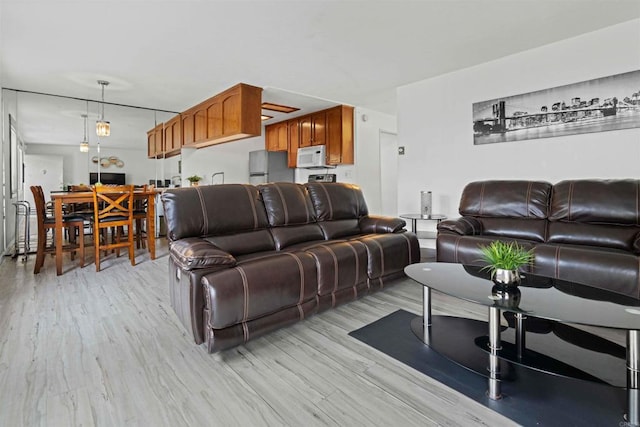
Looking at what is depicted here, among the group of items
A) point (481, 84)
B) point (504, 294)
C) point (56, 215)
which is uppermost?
point (481, 84)

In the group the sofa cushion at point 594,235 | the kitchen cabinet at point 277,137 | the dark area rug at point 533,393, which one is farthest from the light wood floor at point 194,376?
the kitchen cabinet at point 277,137

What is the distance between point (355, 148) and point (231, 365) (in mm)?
4483

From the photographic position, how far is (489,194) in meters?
3.24

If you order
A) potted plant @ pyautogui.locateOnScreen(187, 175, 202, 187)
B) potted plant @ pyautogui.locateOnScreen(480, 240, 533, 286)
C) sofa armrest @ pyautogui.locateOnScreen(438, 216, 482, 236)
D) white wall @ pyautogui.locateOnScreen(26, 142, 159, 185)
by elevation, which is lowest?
potted plant @ pyautogui.locateOnScreen(480, 240, 533, 286)

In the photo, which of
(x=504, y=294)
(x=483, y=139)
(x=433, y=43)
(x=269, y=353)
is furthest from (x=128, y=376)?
(x=483, y=139)

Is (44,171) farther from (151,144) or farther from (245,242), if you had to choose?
(245,242)

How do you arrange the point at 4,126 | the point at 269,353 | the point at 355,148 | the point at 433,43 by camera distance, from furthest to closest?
the point at 355,148
the point at 4,126
the point at 433,43
the point at 269,353

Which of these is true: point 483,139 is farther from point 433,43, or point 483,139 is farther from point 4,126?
point 4,126

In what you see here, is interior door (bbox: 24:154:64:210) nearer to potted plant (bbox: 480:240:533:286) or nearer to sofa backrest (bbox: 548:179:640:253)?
potted plant (bbox: 480:240:533:286)

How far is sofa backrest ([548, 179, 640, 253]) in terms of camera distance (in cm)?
245

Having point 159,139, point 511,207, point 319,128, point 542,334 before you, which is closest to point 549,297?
point 542,334

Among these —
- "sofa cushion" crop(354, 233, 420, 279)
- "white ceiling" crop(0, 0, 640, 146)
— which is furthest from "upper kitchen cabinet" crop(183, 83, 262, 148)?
"sofa cushion" crop(354, 233, 420, 279)

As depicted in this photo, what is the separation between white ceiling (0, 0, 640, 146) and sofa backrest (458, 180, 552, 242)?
1.45 meters

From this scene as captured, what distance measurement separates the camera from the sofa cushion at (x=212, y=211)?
7.48 feet
